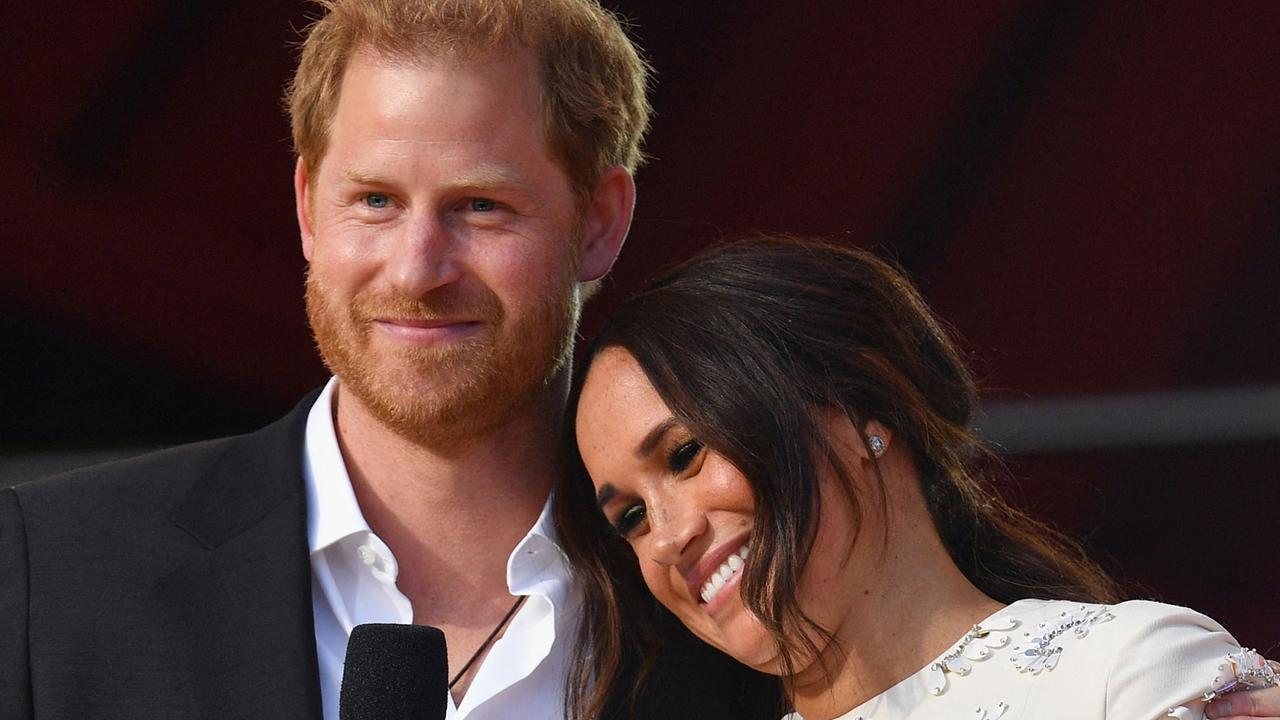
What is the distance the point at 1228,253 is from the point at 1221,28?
52cm

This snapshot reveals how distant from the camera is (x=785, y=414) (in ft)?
7.57

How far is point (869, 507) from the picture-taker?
2.36 m

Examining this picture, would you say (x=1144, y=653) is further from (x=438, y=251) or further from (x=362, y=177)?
(x=362, y=177)

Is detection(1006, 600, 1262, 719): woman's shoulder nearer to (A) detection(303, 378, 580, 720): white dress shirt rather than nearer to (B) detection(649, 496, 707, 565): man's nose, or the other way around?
(B) detection(649, 496, 707, 565): man's nose

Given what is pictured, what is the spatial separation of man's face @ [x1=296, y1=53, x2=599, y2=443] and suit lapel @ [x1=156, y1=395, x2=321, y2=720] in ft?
0.75

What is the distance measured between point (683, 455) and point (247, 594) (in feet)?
2.33

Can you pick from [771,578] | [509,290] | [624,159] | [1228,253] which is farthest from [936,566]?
[1228,253]

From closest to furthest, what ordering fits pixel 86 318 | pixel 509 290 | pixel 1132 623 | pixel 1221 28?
pixel 1132 623
pixel 509 290
pixel 1221 28
pixel 86 318

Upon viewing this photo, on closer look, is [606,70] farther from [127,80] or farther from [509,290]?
[127,80]

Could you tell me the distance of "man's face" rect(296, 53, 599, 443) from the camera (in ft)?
8.57

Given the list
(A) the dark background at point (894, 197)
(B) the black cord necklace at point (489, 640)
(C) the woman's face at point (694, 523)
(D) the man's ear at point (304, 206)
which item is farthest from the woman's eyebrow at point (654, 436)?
(A) the dark background at point (894, 197)

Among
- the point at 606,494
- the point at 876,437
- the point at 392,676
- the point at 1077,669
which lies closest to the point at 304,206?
the point at 606,494

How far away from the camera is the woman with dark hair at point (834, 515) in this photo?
2180 mm

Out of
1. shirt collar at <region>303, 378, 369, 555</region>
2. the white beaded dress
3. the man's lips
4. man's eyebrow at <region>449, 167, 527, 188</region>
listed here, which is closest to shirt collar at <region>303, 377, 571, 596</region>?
shirt collar at <region>303, 378, 369, 555</region>
